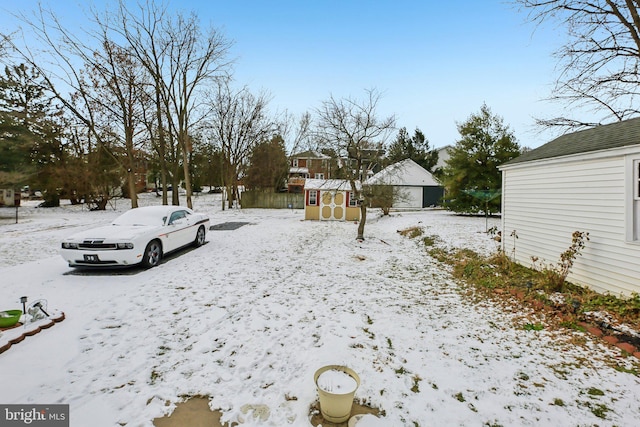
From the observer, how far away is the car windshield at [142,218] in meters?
7.50

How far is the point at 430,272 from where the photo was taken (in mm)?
7367

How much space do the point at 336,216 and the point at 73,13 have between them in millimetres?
18402

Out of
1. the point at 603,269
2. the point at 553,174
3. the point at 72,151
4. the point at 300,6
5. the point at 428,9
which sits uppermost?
the point at 300,6

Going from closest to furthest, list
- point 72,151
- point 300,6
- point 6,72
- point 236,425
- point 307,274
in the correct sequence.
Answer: point 236,425 → point 307,274 → point 300,6 → point 6,72 → point 72,151

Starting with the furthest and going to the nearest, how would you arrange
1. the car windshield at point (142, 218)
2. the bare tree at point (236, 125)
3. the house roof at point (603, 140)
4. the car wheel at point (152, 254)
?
the bare tree at point (236, 125) < the car windshield at point (142, 218) < the car wheel at point (152, 254) < the house roof at point (603, 140)

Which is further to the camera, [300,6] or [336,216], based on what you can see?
[336,216]

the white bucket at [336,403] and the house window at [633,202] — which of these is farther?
the house window at [633,202]

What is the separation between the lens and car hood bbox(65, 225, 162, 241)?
6272 mm

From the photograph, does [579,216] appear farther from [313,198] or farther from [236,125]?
[236,125]

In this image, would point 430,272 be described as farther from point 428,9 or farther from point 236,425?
point 428,9

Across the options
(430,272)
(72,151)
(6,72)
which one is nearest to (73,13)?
(6,72)

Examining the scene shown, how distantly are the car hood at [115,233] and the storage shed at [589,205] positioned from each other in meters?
9.39
